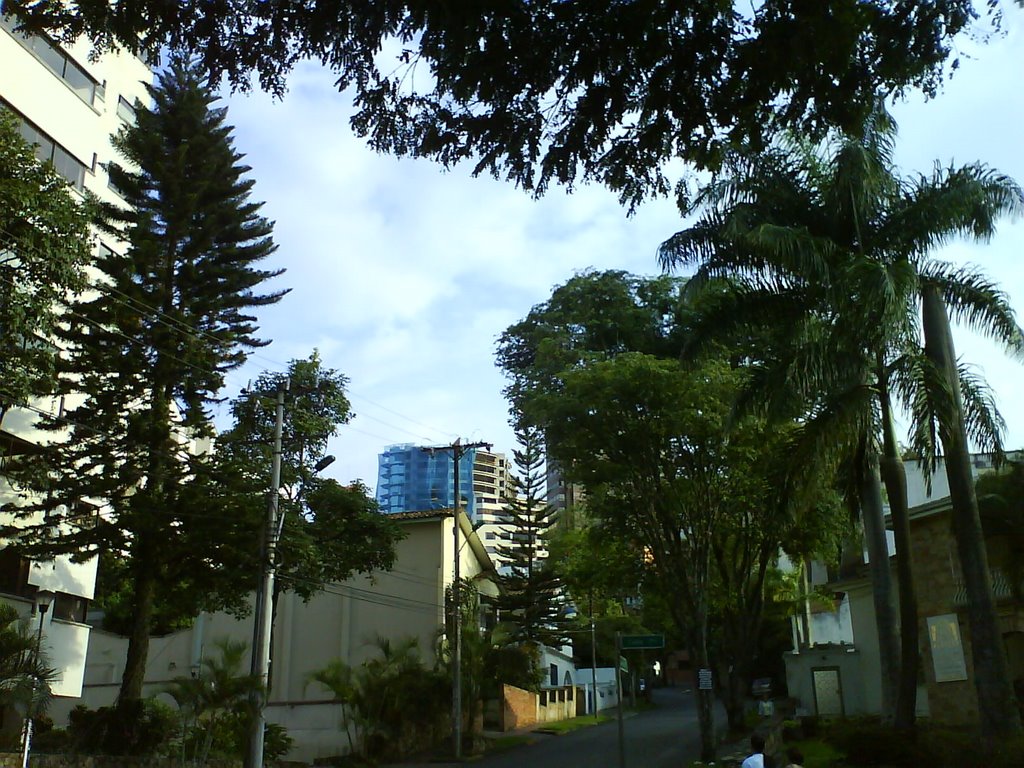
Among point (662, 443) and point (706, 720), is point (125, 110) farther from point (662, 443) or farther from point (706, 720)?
point (706, 720)

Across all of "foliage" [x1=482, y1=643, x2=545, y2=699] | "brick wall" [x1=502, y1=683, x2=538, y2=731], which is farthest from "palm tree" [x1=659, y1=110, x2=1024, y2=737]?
"brick wall" [x1=502, y1=683, x2=538, y2=731]

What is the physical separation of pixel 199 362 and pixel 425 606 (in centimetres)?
1738

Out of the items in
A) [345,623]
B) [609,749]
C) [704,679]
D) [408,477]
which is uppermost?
[408,477]

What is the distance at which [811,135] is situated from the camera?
867 centimetres

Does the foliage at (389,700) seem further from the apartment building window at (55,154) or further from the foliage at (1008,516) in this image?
the foliage at (1008,516)

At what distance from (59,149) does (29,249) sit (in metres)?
11.5

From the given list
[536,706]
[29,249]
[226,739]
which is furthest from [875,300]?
[536,706]

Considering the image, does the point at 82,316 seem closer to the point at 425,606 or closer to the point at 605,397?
the point at 605,397

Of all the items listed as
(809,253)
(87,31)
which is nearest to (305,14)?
(87,31)

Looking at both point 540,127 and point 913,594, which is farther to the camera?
point 913,594

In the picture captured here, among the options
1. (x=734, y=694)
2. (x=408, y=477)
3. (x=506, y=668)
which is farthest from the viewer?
(x=408, y=477)

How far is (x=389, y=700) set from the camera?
29578mm

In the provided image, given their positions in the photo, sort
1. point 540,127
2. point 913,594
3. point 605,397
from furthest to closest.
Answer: point 605,397 < point 913,594 < point 540,127

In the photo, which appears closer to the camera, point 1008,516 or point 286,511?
point 1008,516
